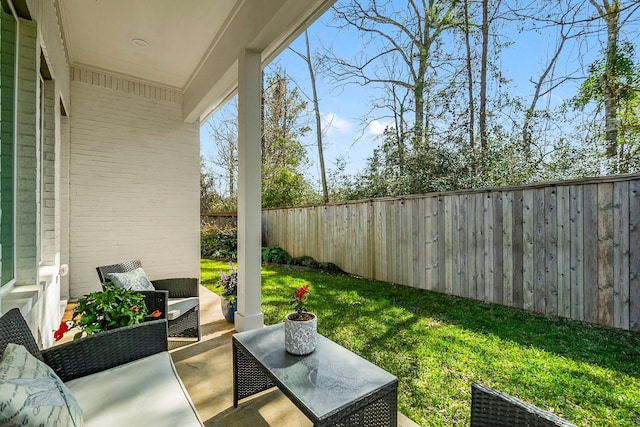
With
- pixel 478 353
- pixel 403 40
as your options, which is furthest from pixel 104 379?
pixel 403 40

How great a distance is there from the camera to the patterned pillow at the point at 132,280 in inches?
105

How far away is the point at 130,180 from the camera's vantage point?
14.9 ft

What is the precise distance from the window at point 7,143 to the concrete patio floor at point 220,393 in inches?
50.4

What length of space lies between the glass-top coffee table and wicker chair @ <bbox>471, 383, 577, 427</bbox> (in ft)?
1.33

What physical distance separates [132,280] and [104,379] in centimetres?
148

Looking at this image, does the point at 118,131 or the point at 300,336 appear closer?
the point at 300,336

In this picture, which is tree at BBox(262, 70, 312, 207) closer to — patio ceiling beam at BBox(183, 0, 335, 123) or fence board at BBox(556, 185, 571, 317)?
patio ceiling beam at BBox(183, 0, 335, 123)

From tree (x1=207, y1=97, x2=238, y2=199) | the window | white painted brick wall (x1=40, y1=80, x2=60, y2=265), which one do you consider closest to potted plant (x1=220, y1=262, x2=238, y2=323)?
white painted brick wall (x1=40, y1=80, x2=60, y2=265)

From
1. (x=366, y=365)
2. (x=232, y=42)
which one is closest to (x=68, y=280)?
(x=232, y=42)

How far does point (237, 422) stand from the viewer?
1735mm

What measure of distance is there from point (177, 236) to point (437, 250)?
3879 millimetres

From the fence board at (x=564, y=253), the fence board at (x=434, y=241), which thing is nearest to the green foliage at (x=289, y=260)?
the fence board at (x=434, y=241)

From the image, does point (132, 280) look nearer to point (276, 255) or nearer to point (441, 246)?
point (441, 246)

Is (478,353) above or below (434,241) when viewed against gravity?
below
